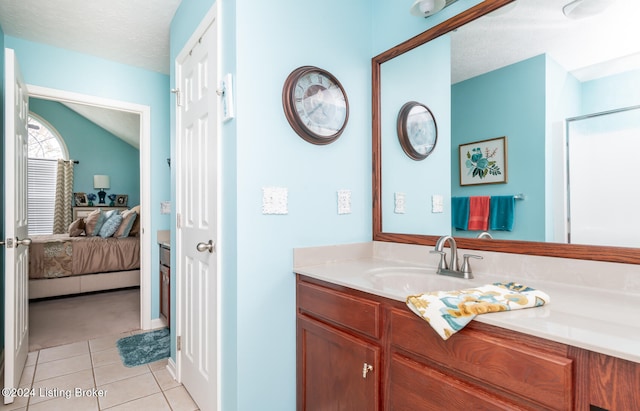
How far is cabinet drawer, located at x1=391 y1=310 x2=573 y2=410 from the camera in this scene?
2.43 ft

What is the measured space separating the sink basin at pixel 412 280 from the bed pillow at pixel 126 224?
419 centimetres

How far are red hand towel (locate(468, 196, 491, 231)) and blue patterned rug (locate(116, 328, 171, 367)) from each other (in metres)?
2.39

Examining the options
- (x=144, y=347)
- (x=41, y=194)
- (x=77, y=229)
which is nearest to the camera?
(x=144, y=347)

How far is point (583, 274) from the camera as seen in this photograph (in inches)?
44.9

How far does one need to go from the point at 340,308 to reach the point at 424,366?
1.28ft

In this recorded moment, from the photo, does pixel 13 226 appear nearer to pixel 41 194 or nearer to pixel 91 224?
pixel 91 224

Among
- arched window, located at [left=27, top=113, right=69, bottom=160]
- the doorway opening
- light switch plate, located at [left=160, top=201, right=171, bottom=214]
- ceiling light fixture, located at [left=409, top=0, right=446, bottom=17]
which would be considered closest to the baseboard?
the doorway opening

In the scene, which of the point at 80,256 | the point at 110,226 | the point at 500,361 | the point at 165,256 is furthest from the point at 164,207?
the point at 500,361

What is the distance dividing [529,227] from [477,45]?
2.79 ft

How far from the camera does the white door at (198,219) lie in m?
1.64

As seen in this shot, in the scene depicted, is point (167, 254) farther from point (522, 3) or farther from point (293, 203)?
point (522, 3)

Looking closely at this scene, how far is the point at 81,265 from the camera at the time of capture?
4016mm

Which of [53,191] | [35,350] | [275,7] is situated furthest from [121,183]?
[275,7]

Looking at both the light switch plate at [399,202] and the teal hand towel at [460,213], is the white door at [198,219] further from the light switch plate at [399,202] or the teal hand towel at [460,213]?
the teal hand towel at [460,213]
